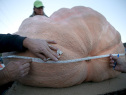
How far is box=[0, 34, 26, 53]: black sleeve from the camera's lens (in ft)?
2.95

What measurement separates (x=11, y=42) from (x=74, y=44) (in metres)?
0.58

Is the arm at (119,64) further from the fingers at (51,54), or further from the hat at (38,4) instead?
the hat at (38,4)

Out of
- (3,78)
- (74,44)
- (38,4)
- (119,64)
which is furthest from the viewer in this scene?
(38,4)

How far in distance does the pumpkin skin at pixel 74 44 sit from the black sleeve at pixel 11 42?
9 cm

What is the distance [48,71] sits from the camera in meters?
0.96

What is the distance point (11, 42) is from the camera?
36.2 inches

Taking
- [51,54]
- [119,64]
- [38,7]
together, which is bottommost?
[119,64]

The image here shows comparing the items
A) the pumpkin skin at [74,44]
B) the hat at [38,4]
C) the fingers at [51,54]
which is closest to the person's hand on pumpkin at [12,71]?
the pumpkin skin at [74,44]

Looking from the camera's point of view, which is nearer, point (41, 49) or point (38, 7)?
point (41, 49)

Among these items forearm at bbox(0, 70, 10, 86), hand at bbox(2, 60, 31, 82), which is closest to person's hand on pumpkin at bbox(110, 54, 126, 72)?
hand at bbox(2, 60, 31, 82)

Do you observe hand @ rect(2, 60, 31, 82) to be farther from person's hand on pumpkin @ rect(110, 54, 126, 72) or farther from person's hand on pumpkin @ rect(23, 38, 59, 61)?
person's hand on pumpkin @ rect(110, 54, 126, 72)

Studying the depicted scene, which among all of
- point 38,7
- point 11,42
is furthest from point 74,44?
point 38,7

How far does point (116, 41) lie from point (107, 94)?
682 mm

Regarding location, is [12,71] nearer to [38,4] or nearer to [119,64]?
[119,64]
